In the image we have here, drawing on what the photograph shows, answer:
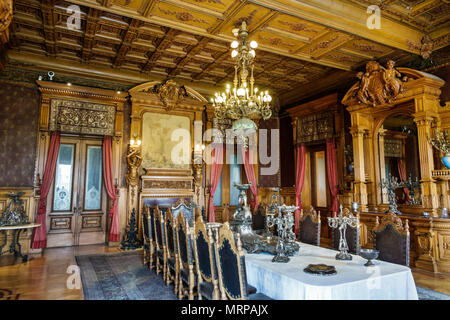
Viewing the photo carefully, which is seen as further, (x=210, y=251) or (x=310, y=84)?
(x=310, y=84)

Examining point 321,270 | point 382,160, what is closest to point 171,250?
point 321,270

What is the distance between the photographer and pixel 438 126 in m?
5.14

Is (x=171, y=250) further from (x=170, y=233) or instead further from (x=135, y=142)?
(x=135, y=142)

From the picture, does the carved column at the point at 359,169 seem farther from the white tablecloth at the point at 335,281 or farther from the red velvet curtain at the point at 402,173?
the white tablecloth at the point at 335,281

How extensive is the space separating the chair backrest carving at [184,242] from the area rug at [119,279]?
0.61 metres

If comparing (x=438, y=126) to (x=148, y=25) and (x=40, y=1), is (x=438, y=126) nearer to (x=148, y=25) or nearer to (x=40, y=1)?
(x=148, y=25)

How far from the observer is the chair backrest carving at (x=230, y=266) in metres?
2.24

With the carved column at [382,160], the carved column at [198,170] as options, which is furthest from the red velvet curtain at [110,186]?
the carved column at [382,160]

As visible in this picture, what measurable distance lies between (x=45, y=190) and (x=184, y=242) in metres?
4.40

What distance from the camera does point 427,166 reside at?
5.01 metres

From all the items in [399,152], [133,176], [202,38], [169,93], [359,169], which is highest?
[202,38]

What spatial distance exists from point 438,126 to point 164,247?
4.91 meters

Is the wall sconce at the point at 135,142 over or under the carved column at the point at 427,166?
over
